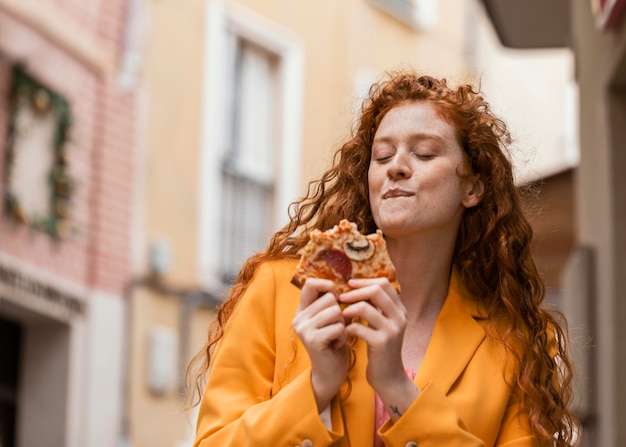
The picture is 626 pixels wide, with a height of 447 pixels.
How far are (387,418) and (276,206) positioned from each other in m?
12.4

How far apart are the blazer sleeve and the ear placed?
1.46ft

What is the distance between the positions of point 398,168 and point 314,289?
0.40 m

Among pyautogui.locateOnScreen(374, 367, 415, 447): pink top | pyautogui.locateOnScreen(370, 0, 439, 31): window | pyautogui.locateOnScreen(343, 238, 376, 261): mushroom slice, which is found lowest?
pyautogui.locateOnScreen(374, 367, 415, 447): pink top

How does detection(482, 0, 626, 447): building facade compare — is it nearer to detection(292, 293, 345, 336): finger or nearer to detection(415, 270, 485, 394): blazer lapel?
detection(415, 270, 485, 394): blazer lapel

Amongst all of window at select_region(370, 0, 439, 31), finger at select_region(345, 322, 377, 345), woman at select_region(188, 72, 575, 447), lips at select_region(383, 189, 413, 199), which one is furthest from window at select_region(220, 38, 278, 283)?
finger at select_region(345, 322, 377, 345)

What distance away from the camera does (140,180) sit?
13.6 metres

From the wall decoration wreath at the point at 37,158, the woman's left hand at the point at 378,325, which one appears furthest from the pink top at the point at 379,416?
the wall decoration wreath at the point at 37,158

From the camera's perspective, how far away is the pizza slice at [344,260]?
3145 mm

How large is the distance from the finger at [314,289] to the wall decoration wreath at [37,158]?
29.1 ft

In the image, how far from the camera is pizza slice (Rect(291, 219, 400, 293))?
314 cm

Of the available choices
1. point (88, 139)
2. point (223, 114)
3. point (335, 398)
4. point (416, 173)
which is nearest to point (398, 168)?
point (416, 173)

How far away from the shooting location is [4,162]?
11688mm

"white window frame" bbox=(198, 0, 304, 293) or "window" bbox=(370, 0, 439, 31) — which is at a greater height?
"window" bbox=(370, 0, 439, 31)

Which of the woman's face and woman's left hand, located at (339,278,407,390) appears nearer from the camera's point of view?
woman's left hand, located at (339,278,407,390)
